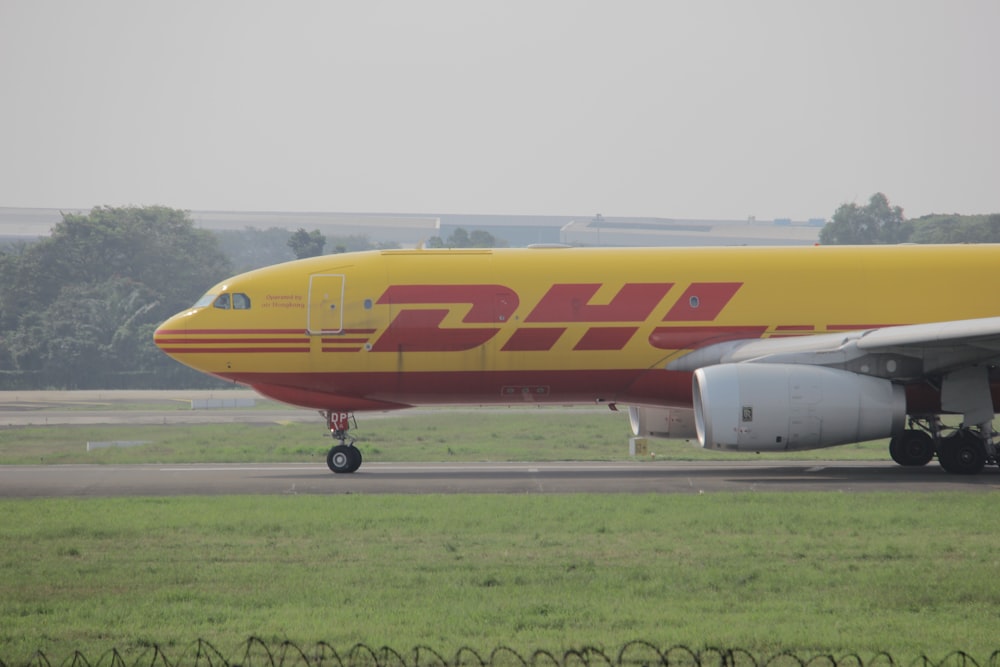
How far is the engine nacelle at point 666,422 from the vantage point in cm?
2538

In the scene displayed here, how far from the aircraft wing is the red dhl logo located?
118 centimetres

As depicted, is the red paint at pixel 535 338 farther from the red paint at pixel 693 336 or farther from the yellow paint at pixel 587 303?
the red paint at pixel 693 336

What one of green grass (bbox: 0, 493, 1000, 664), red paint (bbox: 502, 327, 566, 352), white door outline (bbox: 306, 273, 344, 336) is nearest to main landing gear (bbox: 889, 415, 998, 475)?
green grass (bbox: 0, 493, 1000, 664)

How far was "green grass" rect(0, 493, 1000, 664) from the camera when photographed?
10578 millimetres

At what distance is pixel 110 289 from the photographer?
3201 inches

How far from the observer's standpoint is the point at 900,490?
1967cm

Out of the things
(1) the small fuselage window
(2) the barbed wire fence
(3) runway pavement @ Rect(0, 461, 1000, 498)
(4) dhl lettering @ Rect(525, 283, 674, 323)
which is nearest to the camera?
(2) the barbed wire fence

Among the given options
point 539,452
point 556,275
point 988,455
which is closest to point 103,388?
point 539,452

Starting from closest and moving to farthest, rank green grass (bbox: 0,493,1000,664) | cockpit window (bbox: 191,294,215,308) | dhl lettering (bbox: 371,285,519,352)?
green grass (bbox: 0,493,1000,664) → dhl lettering (bbox: 371,285,519,352) → cockpit window (bbox: 191,294,215,308)

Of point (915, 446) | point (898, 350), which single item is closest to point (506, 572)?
point (898, 350)

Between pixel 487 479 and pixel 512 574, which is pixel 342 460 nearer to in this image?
pixel 487 479

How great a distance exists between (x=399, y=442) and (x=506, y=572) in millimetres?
19784

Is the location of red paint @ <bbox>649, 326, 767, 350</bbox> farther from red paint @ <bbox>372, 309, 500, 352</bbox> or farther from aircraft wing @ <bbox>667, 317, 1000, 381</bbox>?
red paint @ <bbox>372, 309, 500, 352</bbox>

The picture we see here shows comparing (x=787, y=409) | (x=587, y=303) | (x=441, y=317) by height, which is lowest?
(x=787, y=409)
